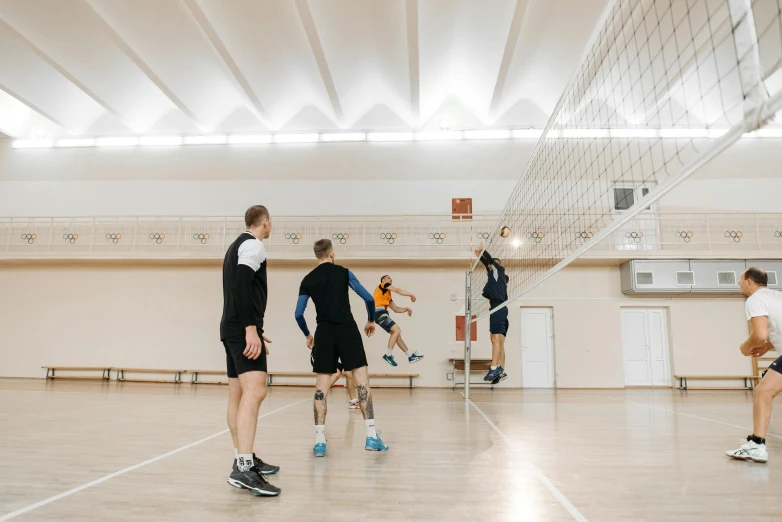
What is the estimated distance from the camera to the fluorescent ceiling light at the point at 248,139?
56.8 feet

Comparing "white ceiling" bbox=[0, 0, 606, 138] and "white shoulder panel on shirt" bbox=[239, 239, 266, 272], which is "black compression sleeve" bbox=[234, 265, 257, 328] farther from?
"white ceiling" bbox=[0, 0, 606, 138]

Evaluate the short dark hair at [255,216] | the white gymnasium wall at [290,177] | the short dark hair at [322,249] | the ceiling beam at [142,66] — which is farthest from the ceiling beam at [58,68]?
the short dark hair at [255,216]

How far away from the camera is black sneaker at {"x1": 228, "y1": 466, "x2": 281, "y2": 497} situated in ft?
8.30

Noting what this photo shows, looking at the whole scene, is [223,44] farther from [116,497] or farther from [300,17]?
[116,497]

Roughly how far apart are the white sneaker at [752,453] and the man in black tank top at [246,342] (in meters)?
3.31

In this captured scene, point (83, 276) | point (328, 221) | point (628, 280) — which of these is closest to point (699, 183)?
point (628, 280)

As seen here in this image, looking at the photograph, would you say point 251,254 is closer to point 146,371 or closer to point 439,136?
point 146,371

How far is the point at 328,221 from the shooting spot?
15922mm

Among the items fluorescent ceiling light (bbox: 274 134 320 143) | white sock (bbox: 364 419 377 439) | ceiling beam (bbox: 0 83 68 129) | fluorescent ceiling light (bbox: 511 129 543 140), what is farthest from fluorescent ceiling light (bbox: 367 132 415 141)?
white sock (bbox: 364 419 377 439)

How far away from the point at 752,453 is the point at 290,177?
15.2 m

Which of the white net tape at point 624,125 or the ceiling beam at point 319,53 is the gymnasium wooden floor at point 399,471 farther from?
the ceiling beam at point 319,53

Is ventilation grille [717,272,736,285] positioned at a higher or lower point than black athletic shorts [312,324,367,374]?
higher

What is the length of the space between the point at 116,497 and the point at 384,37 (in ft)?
45.7

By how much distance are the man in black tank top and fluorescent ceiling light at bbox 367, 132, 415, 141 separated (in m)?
14.7
